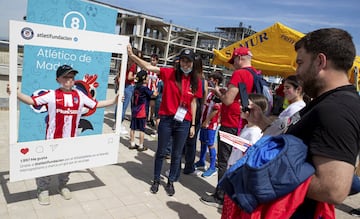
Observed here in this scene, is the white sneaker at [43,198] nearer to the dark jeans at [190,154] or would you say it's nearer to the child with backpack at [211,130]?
the dark jeans at [190,154]

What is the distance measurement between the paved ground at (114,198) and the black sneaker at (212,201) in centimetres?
8

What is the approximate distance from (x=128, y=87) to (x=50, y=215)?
13.8 ft

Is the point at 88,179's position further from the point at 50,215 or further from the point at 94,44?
the point at 94,44

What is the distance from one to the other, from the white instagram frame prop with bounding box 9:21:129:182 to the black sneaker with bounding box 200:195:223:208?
136 centimetres

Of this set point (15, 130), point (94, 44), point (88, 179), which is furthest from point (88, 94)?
point (88, 179)

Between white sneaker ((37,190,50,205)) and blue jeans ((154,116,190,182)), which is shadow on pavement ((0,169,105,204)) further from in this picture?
blue jeans ((154,116,190,182))

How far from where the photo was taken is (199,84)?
3980 millimetres

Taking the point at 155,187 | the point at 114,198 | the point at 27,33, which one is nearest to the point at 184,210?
the point at 155,187

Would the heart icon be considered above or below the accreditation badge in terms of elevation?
below

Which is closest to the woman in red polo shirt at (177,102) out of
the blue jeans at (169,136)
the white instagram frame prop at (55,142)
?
the blue jeans at (169,136)

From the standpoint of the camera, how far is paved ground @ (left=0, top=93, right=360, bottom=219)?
3.18 m

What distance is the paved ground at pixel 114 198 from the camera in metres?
3.18

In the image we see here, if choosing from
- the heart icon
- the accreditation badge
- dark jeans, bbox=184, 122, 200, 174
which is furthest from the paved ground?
the accreditation badge

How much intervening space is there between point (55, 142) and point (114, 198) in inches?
40.3
